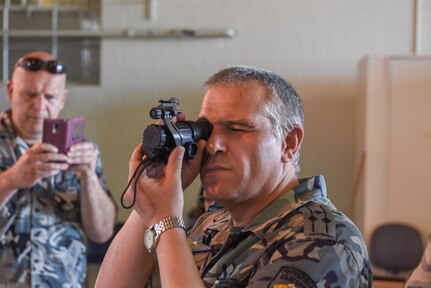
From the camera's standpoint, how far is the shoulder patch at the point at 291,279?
3.84 feet

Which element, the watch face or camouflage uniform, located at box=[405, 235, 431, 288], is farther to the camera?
camouflage uniform, located at box=[405, 235, 431, 288]

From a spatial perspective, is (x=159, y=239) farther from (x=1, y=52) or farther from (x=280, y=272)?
(x=1, y=52)

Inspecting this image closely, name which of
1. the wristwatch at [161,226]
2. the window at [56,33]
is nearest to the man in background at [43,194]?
the wristwatch at [161,226]

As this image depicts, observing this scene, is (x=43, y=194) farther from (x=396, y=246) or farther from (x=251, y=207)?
(x=396, y=246)

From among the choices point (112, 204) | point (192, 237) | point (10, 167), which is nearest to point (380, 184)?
point (112, 204)

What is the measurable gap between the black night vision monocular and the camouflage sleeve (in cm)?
27

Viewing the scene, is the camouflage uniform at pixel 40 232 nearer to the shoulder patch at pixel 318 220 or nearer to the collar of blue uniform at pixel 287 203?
the collar of blue uniform at pixel 287 203

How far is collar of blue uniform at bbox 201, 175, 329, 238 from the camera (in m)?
1.34

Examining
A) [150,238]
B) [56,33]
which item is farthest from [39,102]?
[56,33]

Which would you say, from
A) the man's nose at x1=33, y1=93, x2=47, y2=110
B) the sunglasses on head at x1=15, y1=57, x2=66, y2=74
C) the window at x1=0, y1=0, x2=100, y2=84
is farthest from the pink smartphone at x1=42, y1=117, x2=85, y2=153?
the window at x1=0, y1=0, x2=100, y2=84

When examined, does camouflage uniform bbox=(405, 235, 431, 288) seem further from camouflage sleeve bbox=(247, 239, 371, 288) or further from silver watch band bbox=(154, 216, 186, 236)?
silver watch band bbox=(154, 216, 186, 236)

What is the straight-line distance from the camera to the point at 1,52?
5039 mm

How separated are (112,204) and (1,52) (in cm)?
287

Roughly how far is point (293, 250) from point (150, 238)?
28 cm
